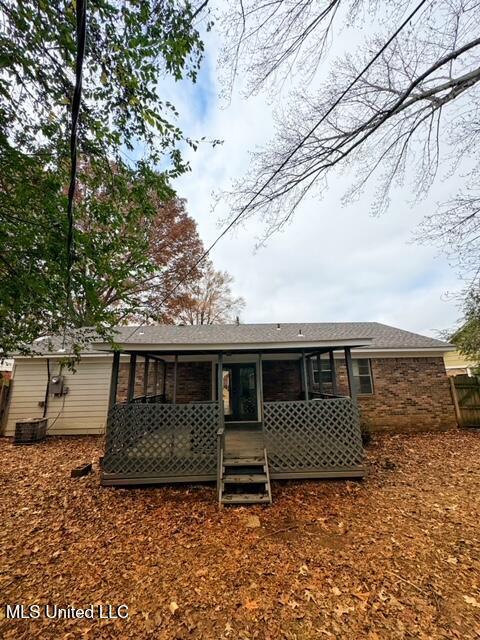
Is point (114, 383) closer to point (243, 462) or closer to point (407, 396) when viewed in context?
point (243, 462)

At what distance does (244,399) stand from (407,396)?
5.53 meters

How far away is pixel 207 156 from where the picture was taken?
392cm

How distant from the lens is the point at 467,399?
368 inches

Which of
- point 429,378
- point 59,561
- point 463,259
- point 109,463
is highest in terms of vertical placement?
point 463,259

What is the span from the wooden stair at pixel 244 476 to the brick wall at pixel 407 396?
5.03m

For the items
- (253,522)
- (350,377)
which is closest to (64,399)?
(253,522)

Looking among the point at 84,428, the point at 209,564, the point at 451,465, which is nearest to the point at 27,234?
the point at 209,564

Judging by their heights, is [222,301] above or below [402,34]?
above

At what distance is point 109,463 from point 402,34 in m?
8.03

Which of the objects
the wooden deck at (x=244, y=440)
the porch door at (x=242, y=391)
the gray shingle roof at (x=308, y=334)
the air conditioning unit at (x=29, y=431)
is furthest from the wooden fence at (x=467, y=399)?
the air conditioning unit at (x=29, y=431)

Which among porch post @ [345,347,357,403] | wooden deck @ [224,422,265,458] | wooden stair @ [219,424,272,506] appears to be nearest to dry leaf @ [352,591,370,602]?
wooden stair @ [219,424,272,506]

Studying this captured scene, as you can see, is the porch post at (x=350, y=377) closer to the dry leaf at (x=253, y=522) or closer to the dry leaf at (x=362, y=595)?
the dry leaf at (x=253, y=522)

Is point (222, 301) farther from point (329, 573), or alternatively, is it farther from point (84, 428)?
point (329, 573)

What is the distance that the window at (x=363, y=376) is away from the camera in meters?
9.32
